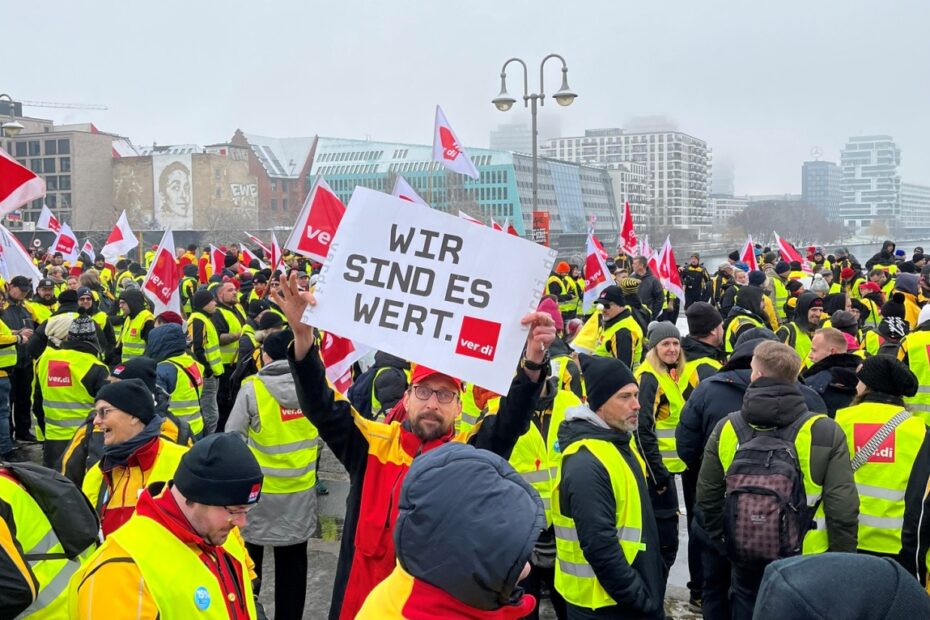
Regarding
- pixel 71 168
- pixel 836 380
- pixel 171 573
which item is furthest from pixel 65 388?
pixel 71 168

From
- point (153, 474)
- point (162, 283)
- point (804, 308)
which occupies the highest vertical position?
point (162, 283)

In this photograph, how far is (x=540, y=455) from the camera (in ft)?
18.3

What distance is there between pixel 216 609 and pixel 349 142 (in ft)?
366

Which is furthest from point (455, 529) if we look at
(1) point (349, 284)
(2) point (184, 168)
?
(2) point (184, 168)

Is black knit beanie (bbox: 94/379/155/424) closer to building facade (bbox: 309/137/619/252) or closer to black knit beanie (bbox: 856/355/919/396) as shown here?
black knit beanie (bbox: 856/355/919/396)

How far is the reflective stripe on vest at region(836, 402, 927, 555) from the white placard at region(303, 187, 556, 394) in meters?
2.12

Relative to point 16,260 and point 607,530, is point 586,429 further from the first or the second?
point 16,260

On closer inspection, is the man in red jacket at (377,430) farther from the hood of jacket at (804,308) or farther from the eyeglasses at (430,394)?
the hood of jacket at (804,308)

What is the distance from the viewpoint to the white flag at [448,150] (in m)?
15.9

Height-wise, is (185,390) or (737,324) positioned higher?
(737,324)

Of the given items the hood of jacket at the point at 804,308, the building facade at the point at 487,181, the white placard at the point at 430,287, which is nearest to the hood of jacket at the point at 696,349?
the hood of jacket at the point at 804,308

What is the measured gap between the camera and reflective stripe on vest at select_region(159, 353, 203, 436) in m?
7.10

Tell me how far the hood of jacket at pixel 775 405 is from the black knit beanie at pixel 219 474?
2.54m

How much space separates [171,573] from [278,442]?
3.05 metres
